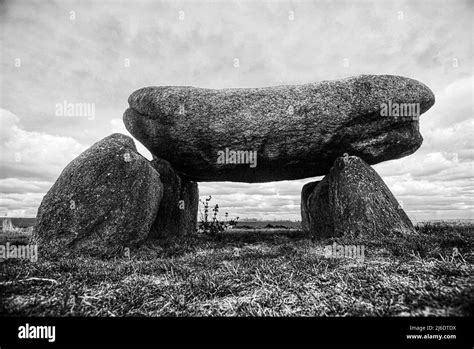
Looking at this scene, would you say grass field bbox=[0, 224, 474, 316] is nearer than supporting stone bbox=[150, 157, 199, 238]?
Yes

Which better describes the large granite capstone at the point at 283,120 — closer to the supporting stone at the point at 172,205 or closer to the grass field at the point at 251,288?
the supporting stone at the point at 172,205

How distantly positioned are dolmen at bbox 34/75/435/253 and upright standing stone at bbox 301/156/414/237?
3 centimetres

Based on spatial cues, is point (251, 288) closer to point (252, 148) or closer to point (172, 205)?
point (252, 148)

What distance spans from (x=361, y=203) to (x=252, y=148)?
3.97 meters

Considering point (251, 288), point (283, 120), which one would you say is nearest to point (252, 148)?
point (283, 120)

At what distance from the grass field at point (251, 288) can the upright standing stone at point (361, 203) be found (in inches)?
114

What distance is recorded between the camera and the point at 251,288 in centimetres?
467

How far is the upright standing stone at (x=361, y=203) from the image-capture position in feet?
31.5

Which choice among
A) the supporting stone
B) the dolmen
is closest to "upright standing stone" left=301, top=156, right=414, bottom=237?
the dolmen

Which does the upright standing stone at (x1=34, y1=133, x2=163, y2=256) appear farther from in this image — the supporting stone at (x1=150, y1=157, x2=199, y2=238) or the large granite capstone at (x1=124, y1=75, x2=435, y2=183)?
the supporting stone at (x1=150, y1=157, x2=199, y2=238)

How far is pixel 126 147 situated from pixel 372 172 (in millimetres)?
8074

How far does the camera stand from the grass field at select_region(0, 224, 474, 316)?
3.97m

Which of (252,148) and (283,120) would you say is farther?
(252,148)
